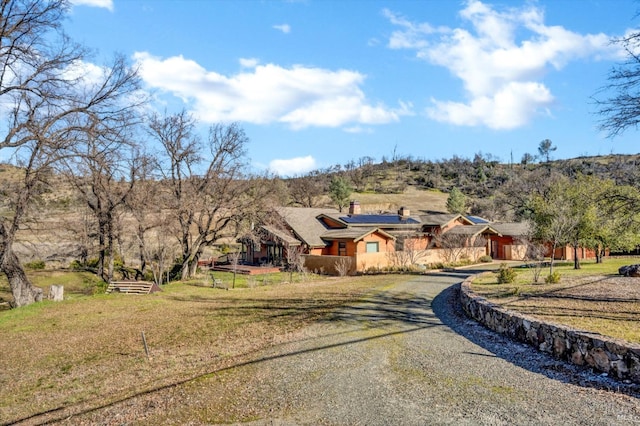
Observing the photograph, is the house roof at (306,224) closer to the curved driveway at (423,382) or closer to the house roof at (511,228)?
the house roof at (511,228)

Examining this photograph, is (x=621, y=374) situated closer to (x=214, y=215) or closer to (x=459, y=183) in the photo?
(x=214, y=215)

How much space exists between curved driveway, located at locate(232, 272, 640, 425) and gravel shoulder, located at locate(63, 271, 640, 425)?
0.06ft

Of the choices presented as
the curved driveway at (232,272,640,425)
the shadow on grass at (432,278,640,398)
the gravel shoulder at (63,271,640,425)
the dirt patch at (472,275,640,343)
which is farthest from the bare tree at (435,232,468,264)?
the gravel shoulder at (63,271,640,425)

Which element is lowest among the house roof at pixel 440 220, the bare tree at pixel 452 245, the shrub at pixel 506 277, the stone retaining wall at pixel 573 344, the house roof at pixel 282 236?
the stone retaining wall at pixel 573 344

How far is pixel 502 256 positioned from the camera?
40219 millimetres

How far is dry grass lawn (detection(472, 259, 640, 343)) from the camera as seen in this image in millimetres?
10148

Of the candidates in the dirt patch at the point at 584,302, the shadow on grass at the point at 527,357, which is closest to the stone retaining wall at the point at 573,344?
the shadow on grass at the point at 527,357

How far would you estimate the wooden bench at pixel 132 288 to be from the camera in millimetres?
22594

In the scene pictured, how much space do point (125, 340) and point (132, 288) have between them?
11071 mm

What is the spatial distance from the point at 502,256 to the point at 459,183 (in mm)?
58097

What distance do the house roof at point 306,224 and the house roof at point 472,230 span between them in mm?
12583

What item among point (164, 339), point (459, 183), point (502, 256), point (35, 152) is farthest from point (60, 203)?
point (459, 183)

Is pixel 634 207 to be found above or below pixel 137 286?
above

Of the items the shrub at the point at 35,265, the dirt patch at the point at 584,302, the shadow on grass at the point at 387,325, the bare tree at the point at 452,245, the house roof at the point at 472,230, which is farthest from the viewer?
the house roof at the point at 472,230
